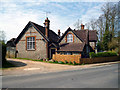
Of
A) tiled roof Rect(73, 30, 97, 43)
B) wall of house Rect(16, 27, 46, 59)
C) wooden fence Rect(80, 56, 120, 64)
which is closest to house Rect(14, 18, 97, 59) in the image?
wall of house Rect(16, 27, 46, 59)

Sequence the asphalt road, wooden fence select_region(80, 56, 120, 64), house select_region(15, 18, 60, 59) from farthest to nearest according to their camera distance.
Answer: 1. house select_region(15, 18, 60, 59)
2. wooden fence select_region(80, 56, 120, 64)
3. the asphalt road

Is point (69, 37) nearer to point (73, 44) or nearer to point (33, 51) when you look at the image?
point (73, 44)

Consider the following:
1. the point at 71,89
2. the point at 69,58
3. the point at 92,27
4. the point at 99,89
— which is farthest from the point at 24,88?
the point at 92,27

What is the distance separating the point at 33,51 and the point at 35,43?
1.92 meters

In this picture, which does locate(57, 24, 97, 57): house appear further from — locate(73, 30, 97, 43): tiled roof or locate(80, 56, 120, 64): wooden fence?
locate(80, 56, 120, 64): wooden fence

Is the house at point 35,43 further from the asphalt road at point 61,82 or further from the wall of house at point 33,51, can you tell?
the asphalt road at point 61,82

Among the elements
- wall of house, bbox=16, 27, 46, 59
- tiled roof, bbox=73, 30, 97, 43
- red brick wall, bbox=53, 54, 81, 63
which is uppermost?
tiled roof, bbox=73, 30, 97, 43

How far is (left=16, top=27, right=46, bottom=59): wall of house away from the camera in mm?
21656

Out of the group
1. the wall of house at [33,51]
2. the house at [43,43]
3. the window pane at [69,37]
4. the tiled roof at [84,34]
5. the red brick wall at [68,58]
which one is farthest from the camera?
the tiled roof at [84,34]

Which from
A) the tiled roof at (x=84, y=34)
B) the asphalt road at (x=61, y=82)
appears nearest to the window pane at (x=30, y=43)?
the tiled roof at (x=84, y=34)

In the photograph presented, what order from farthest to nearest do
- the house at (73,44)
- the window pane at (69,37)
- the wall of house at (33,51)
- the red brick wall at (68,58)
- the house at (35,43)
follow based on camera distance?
1. the window pane at (69,37)
2. the wall of house at (33,51)
3. the house at (35,43)
4. the house at (73,44)
5. the red brick wall at (68,58)

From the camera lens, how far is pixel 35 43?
22.3 meters

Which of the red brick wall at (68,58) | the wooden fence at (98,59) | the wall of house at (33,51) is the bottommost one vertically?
the wooden fence at (98,59)

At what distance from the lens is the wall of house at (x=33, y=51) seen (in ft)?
71.1
